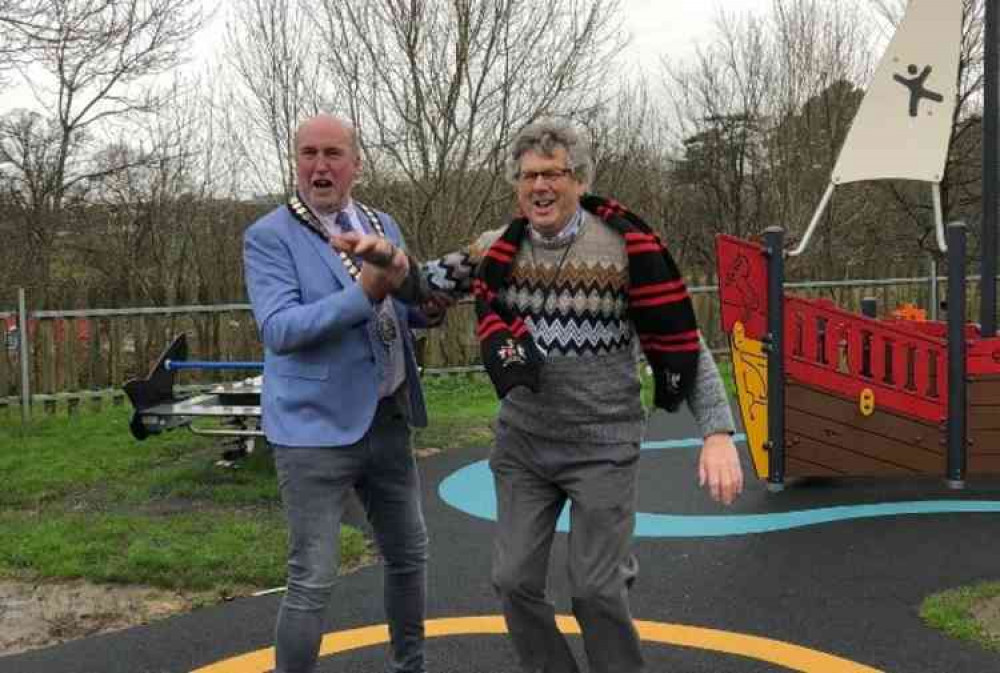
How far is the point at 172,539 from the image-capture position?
17.4 ft

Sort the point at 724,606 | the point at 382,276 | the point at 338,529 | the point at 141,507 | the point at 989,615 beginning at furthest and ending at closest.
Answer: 1. the point at 141,507
2. the point at 724,606
3. the point at 989,615
4. the point at 338,529
5. the point at 382,276

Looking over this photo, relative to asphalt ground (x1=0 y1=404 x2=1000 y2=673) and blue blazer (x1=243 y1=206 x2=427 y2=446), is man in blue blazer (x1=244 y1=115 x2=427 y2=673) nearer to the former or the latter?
blue blazer (x1=243 y1=206 x2=427 y2=446)

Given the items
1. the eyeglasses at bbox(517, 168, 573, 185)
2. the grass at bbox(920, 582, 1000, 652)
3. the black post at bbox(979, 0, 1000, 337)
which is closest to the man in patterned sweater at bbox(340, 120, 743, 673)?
the eyeglasses at bbox(517, 168, 573, 185)

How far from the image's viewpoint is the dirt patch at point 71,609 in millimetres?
4055

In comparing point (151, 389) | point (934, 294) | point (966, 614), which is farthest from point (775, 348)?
point (934, 294)

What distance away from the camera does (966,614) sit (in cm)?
407

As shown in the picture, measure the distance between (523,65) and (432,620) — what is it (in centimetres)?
1173

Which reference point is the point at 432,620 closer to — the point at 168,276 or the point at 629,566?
the point at 629,566

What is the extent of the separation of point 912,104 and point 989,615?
360cm

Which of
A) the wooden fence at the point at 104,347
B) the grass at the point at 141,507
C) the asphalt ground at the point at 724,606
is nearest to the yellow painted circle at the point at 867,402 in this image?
the asphalt ground at the point at 724,606

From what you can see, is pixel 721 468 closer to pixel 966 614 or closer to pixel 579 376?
pixel 579 376

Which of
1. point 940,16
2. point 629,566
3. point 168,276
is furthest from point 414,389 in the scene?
point 168,276

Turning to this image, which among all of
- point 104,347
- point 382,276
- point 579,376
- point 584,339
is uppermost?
point 382,276

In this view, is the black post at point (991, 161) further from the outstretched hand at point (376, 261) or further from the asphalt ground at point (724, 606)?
the outstretched hand at point (376, 261)
